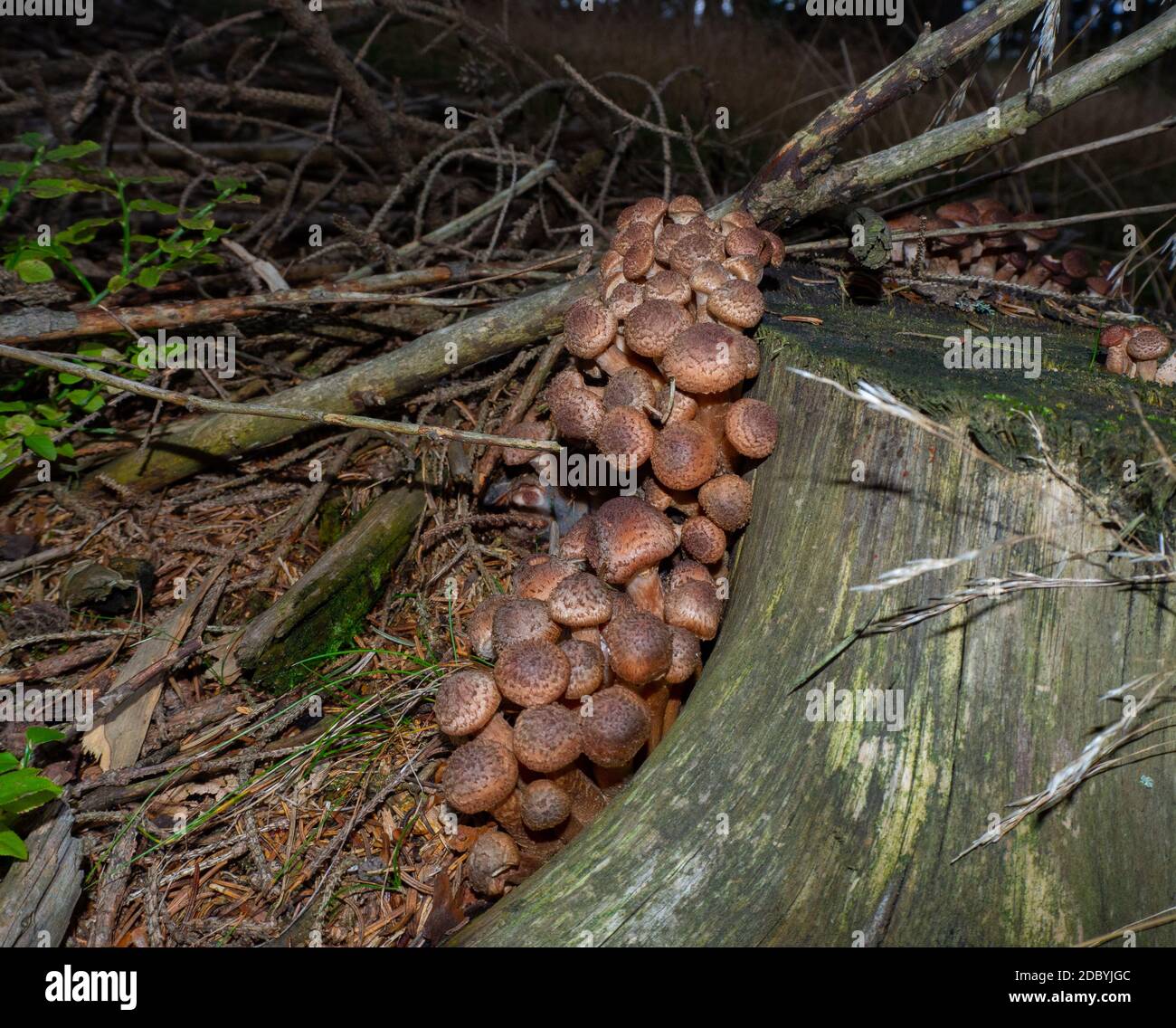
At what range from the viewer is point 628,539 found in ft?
8.79

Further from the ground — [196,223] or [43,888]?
[196,223]

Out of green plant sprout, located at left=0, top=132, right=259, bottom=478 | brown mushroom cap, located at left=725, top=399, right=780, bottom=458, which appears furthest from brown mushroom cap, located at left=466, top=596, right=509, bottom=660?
green plant sprout, located at left=0, top=132, right=259, bottom=478

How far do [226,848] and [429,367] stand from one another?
2.06 meters

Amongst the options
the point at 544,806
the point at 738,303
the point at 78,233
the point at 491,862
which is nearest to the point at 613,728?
the point at 544,806

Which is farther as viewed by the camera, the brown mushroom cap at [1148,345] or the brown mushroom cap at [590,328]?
the brown mushroom cap at [590,328]

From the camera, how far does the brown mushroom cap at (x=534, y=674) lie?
245cm

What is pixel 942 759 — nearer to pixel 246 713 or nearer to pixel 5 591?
pixel 246 713

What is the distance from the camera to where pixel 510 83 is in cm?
682

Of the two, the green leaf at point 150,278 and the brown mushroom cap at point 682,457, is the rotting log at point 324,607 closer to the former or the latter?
the brown mushroom cap at point 682,457

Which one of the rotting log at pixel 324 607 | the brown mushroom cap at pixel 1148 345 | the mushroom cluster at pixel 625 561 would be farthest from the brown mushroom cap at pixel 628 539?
the brown mushroom cap at pixel 1148 345

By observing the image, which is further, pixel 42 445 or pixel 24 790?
pixel 42 445

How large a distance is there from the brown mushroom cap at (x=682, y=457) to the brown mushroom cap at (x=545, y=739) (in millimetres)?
881

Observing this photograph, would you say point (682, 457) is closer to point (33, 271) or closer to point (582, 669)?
point (582, 669)

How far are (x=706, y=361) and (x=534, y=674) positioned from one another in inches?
45.4
